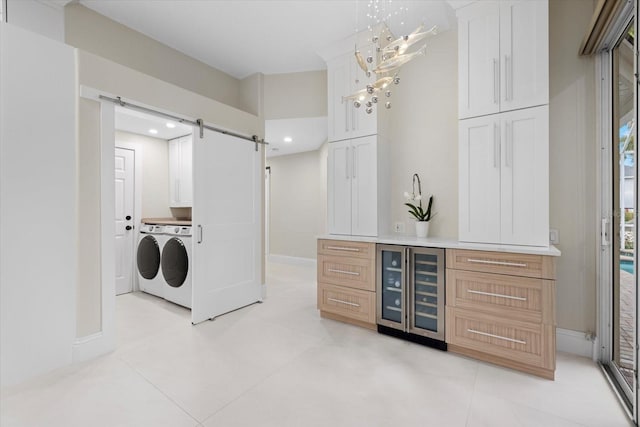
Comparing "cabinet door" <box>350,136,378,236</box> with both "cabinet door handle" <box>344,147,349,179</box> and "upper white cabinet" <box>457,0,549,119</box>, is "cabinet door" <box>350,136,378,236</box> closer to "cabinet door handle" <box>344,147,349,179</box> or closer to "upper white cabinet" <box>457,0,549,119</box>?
"cabinet door handle" <box>344,147,349,179</box>

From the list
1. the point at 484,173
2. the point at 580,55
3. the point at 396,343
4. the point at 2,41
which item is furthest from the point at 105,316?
the point at 580,55

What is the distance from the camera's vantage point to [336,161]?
10.4 feet

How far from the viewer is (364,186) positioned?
298 cm

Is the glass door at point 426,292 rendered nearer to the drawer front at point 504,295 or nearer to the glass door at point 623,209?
the drawer front at point 504,295

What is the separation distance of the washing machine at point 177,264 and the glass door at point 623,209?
12.2 feet

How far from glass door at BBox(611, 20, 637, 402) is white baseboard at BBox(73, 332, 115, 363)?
3.56m

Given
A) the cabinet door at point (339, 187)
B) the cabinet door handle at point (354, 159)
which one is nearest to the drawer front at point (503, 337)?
the cabinet door at point (339, 187)

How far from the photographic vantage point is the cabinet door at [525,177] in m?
2.06

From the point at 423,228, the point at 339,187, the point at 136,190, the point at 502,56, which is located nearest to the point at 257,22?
the point at 339,187

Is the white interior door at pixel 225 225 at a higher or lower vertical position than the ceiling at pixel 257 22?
lower

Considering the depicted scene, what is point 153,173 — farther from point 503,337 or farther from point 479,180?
point 503,337

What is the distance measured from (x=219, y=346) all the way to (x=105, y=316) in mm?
929

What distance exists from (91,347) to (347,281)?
215cm

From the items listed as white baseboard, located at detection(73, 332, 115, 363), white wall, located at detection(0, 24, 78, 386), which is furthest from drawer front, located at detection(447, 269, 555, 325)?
white wall, located at detection(0, 24, 78, 386)
